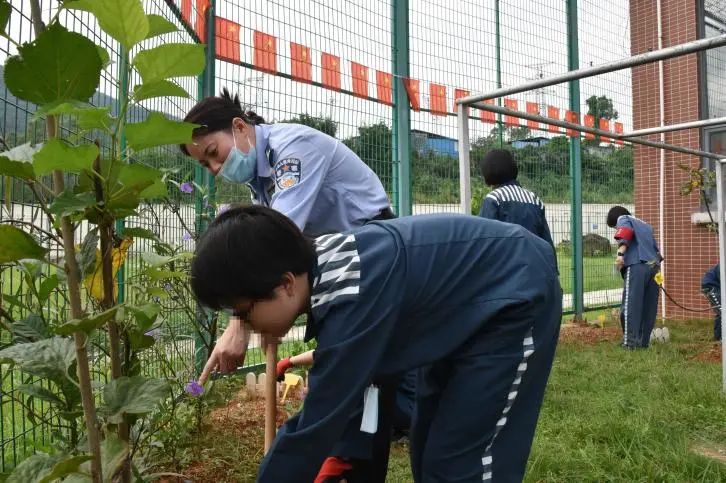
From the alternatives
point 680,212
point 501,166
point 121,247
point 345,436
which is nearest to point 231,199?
point 501,166

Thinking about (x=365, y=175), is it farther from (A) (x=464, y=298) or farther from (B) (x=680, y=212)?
(B) (x=680, y=212)

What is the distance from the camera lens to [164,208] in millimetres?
3088

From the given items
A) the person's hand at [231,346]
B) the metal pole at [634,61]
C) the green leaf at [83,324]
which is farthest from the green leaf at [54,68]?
the metal pole at [634,61]

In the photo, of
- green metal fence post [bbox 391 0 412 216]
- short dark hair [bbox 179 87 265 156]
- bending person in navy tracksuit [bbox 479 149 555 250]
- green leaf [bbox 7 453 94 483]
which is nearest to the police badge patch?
short dark hair [bbox 179 87 265 156]

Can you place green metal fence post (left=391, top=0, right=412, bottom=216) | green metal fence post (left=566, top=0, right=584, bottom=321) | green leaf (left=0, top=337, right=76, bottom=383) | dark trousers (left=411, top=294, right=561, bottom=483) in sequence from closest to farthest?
green leaf (left=0, top=337, right=76, bottom=383), dark trousers (left=411, top=294, right=561, bottom=483), green metal fence post (left=391, top=0, right=412, bottom=216), green metal fence post (left=566, top=0, right=584, bottom=321)

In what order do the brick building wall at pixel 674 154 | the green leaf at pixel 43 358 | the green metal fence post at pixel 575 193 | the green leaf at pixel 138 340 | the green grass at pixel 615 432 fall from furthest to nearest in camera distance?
the brick building wall at pixel 674 154
the green metal fence post at pixel 575 193
the green grass at pixel 615 432
the green leaf at pixel 138 340
the green leaf at pixel 43 358

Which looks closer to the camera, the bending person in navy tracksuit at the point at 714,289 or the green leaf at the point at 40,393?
the green leaf at the point at 40,393

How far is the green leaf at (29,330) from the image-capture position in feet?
4.14

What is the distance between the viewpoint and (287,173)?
217 centimetres

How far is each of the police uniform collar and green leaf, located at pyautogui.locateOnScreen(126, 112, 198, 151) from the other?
4.27 feet

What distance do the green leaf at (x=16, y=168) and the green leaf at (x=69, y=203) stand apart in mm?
54

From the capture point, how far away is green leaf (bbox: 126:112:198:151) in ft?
3.00

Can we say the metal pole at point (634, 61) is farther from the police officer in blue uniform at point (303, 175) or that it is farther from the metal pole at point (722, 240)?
the metal pole at point (722, 240)

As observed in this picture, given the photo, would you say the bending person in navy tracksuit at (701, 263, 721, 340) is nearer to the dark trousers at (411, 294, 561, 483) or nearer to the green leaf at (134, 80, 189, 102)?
the dark trousers at (411, 294, 561, 483)
